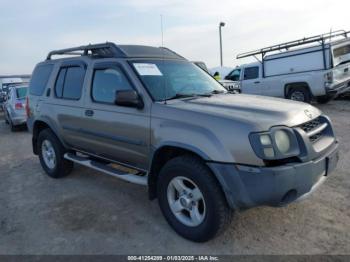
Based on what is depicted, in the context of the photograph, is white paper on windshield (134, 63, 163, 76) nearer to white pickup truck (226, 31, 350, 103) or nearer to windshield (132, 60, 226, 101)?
windshield (132, 60, 226, 101)

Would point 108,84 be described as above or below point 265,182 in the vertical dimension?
above

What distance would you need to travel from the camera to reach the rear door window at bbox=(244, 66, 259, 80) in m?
14.1

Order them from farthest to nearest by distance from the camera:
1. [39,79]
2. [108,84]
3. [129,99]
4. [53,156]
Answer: [39,79] < [53,156] < [108,84] < [129,99]

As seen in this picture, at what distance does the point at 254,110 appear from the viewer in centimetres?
319

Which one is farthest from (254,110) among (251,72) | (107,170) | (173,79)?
(251,72)

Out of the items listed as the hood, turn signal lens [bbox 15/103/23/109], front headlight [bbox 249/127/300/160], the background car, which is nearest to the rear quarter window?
the hood

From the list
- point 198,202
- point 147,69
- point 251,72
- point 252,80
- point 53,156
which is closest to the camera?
point 198,202

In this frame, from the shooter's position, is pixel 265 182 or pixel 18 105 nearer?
pixel 265 182

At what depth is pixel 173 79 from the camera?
4.08m

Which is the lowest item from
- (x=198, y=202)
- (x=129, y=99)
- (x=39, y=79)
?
(x=198, y=202)

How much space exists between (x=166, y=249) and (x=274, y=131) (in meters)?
1.51

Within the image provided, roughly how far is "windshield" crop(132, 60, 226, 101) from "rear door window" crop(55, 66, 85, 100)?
1.13 m

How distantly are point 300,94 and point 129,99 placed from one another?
33.4 feet

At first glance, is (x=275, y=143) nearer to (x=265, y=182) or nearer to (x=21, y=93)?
(x=265, y=182)
